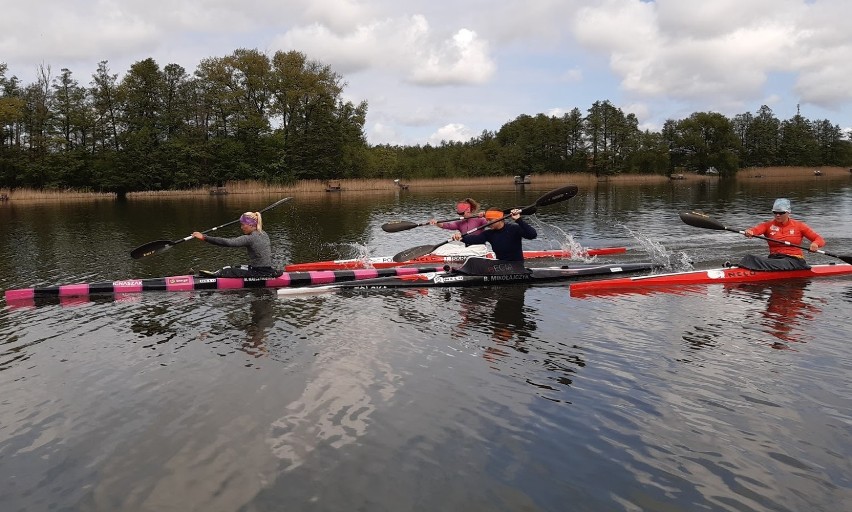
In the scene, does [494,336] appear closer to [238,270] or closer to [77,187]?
[238,270]

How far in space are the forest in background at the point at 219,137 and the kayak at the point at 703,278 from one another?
191ft

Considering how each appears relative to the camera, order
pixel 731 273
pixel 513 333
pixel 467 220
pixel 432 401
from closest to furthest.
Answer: pixel 432 401 < pixel 513 333 < pixel 731 273 < pixel 467 220

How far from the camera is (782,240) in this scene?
521 inches

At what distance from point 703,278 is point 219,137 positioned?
69.3m

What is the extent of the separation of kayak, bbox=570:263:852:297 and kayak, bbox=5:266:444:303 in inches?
182

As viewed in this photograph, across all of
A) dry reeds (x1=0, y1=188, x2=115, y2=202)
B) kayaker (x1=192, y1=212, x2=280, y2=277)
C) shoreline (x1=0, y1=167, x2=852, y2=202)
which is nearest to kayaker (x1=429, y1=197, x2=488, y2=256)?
kayaker (x1=192, y1=212, x2=280, y2=277)

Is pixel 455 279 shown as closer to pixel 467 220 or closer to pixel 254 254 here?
pixel 467 220

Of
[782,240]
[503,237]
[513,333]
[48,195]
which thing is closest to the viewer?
[513,333]

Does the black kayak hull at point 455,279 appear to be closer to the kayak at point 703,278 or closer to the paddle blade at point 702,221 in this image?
the kayak at point 703,278

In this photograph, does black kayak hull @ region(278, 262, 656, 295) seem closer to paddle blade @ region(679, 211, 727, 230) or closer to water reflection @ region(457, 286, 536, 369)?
water reflection @ region(457, 286, 536, 369)

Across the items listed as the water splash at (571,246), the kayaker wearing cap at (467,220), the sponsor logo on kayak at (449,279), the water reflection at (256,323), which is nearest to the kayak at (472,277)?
the sponsor logo on kayak at (449,279)

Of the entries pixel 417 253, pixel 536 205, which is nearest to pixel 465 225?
pixel 417 253

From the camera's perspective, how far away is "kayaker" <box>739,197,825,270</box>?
12.8 m

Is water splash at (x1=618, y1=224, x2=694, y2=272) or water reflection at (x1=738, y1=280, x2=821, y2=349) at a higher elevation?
water splash at (x1=618, y1=224, x2=694, y2=272)
